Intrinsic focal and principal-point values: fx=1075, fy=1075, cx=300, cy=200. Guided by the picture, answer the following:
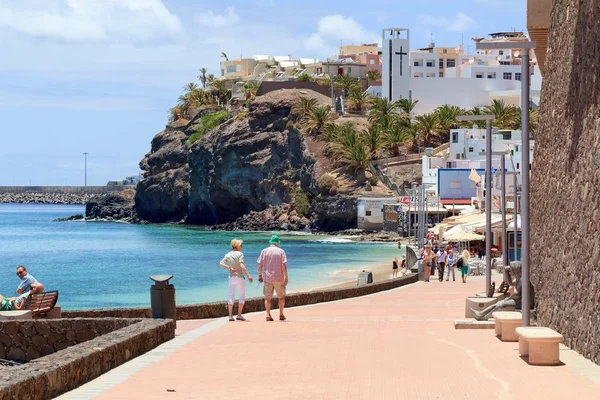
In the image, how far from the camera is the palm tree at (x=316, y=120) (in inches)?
4906

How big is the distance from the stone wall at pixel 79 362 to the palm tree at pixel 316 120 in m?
111

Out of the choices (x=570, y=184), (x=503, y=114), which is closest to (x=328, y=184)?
(x=503, y=114)

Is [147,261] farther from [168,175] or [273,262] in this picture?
[168,175]

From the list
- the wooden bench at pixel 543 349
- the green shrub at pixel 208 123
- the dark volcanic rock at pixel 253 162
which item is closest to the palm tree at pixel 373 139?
the dark volcanic rock at pixel 253 162

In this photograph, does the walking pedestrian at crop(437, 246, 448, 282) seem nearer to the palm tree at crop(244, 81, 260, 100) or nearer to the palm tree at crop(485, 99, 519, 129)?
the palm tree at crop(485, 99, 519, 129)

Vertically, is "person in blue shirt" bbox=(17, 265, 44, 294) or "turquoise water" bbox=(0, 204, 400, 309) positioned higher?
"person in blue shirt" bbox=(17, 265, 44, 294)

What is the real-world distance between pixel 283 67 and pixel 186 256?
291ft

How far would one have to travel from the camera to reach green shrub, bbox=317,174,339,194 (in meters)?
118

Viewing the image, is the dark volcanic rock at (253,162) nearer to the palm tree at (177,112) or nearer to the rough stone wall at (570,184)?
the palm tree at (177,112)

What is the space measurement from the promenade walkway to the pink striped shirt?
764mm

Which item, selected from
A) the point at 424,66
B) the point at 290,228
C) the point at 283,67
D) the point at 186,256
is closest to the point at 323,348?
the point at 186,256

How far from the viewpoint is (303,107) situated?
128m

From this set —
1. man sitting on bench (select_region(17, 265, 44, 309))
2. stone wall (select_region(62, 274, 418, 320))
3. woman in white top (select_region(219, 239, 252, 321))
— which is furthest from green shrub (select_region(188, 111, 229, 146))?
woman in white top (select_region(219, 239, 252, 321))

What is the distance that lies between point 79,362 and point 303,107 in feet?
389
